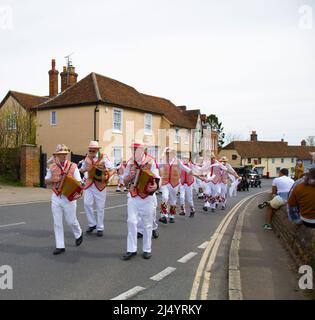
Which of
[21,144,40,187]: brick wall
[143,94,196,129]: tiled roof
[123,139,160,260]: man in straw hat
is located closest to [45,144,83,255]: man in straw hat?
[123,139,160,260]: man in straw hat

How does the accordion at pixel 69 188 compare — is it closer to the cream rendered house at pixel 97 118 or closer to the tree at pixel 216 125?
the cream rendered house at pixel 97 118

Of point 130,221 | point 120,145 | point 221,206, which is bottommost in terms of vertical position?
point 221,206

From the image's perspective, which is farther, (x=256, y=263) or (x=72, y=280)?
(x=256, y=263)

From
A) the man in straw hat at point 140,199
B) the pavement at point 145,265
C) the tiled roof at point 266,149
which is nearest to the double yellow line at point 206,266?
the pavement at point 145,265

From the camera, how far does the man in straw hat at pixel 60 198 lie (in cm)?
636

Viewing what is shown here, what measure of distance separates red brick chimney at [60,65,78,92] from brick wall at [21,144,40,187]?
45.0ft

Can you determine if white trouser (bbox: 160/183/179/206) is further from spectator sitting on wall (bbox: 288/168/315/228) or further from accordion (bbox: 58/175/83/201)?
spectator sitting on wall (bbox: 288/168/315/228)

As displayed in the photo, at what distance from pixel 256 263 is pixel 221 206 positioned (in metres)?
8.61

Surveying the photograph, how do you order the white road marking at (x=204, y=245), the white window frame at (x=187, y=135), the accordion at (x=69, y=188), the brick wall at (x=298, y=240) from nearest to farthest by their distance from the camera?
the brick wall at (x=298, y=240) < the accordion at (x=69, y=188) < the white road marking at (x=204, y=245) < the white window frame at (x=187, y=135)

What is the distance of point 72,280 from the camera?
4.98 meters

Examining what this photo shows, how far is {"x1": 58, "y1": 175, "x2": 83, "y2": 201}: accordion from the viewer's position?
21.1ft

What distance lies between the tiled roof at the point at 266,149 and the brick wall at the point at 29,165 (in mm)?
63891
